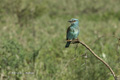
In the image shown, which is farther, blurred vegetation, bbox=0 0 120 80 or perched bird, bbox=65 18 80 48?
blurred vegetation, bbox=0 0 120 80

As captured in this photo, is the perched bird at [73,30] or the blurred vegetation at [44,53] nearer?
the perched bird at [73,30]

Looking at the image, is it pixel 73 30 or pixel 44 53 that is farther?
pixel 44 53

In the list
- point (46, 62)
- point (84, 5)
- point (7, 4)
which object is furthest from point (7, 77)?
point (84, 5)

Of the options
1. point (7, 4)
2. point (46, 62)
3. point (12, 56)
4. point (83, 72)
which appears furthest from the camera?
point (7, 4)

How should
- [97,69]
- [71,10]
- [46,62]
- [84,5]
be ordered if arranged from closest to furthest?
[97,69] → [46,62] → [71,10] → [84,5]

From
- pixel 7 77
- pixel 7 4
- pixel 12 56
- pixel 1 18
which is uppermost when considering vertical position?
pixel 7 4

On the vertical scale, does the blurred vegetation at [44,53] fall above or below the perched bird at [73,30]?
below

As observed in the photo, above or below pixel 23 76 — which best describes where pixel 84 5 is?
above

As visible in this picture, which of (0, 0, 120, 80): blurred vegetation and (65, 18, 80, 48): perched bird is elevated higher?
(65, 18, 80, 48): perched bird

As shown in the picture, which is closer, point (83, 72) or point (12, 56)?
point (83, 72)

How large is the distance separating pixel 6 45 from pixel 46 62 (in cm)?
74

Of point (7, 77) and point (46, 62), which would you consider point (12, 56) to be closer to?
point (7, 77)

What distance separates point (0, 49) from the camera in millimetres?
3381

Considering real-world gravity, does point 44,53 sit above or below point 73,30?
below
